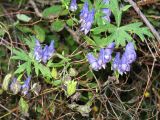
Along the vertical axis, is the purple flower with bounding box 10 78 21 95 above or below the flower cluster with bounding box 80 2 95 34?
below

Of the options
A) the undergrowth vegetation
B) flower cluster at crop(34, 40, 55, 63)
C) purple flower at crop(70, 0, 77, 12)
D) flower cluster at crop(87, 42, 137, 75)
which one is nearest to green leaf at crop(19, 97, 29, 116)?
the undergrowth vegetation

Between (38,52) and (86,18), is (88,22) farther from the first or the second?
(38,52)

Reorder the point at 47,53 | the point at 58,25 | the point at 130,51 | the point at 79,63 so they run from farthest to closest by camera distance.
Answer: the point at 58,25 → the point at 79,63 → the point at 47,53 → the point at 130,51

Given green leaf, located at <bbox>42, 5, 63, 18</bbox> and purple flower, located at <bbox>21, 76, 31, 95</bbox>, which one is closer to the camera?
purple flower, located at <bbox>21, 76, 31, 95</bbox>

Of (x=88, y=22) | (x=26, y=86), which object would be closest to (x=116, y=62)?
(x=88, y=22)

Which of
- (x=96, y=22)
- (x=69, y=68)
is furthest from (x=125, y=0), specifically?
(x=69, y=68)

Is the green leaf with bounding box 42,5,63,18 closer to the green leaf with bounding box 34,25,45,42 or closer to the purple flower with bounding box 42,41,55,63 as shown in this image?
the green leaf with bounding box 34,25,45,42

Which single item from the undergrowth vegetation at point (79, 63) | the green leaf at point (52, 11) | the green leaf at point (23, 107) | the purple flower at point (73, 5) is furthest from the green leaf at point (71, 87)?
the green leaf at point (52, 11)
